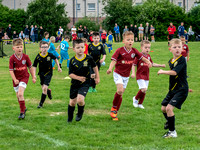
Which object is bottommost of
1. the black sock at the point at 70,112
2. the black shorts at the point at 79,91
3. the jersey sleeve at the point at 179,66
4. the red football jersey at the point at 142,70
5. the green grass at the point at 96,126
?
the green grass at the point at 96,126

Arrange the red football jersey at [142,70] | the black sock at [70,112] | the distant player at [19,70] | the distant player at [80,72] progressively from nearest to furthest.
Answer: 1. the distant player at [80,72]
2. the black sock at [70,112]
3. the distant player at [19,70]
4. the red football jersey at [142,70]

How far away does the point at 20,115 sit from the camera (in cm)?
809

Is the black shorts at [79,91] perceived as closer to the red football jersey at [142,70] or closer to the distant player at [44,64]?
the distant player at [44,64]

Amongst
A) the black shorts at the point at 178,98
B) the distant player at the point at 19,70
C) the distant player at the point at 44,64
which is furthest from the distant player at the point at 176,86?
the distant player at the point at 44,64

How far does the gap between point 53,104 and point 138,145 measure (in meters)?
4.43

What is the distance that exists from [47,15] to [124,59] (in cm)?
4143

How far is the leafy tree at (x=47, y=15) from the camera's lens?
4797 cm

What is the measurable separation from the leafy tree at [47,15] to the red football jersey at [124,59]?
134ft

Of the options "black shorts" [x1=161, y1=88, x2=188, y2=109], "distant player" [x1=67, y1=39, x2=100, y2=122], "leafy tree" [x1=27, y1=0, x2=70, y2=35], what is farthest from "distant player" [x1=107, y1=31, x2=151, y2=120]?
"leafy tree" [x1=27, y1=0, x2=70, y2=35]

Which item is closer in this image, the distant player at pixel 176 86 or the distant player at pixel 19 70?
the distant player at pixel 176 86

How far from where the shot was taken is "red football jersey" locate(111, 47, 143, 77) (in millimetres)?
8203

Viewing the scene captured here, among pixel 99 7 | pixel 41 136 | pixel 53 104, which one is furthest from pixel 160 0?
pixel 41 136

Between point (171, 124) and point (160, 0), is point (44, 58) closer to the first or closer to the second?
point (171, 124)

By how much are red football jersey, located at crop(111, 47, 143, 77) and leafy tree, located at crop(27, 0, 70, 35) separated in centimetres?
4070
